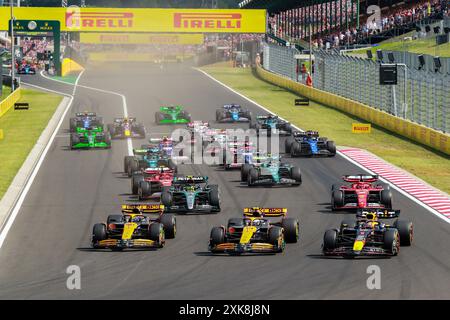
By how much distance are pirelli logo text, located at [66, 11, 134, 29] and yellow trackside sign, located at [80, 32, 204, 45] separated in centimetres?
3509

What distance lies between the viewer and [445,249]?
29.1 meters

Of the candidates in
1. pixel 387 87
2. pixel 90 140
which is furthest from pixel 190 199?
pixel 387 87

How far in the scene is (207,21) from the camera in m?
120

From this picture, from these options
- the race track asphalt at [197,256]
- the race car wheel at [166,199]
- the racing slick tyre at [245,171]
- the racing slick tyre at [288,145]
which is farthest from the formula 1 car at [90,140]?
the race car wheel at [166,199]

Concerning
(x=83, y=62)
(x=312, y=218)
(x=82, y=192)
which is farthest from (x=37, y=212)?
(x=83, y=62)

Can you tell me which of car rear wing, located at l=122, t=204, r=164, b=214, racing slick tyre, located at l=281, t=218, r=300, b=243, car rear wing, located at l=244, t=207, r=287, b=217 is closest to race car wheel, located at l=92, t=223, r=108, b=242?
car rear wing, located at l=122, t=204, r=164, b=214

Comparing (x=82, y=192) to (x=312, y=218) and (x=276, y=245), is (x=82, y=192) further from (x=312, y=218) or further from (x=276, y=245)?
(x=276, y=245)

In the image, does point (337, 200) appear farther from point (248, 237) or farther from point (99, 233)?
point (99, 233)

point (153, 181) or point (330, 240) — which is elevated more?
point (153, 181)

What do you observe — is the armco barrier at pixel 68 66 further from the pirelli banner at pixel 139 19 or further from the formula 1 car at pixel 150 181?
the formula 1 car at pixel 150 181

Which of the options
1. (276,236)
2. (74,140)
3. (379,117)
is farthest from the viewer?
(379,117)

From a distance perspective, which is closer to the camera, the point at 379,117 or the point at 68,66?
the point at 379,117

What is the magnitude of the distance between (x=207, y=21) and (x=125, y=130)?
6466 cm

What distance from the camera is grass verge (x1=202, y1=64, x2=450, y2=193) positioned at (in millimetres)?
45969
